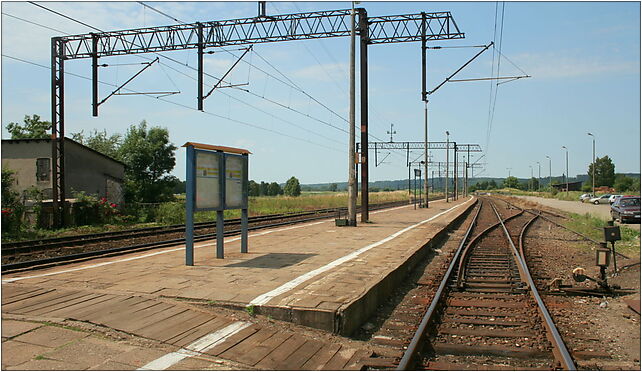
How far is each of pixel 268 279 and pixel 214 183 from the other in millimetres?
2769

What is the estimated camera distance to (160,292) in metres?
6.99

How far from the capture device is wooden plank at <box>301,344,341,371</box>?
511 cm

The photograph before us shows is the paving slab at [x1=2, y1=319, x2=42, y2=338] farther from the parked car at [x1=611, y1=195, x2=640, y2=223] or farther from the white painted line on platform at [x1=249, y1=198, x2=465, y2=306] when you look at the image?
the parked car at [x1=611, y1=195, x2=640, y2=223]

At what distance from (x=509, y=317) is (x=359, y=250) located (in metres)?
5.50

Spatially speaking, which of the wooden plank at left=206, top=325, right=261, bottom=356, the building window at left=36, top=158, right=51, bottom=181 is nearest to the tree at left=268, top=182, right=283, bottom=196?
the building window at left=36, top=158, right=51, bottom=181

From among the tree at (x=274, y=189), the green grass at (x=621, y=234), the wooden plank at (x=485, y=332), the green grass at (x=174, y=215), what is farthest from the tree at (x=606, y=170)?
the wooden plank at (x=485, y=332)

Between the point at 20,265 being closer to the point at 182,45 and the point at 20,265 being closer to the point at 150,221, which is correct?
the point at 182,45

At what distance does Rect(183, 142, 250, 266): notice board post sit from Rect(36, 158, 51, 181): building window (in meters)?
23.2

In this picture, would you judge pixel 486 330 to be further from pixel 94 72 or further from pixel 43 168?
pixel 43 168

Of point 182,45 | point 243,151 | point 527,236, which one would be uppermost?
point 182,45

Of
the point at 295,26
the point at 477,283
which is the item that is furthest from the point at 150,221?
the point at 477,283

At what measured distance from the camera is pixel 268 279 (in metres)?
8.12

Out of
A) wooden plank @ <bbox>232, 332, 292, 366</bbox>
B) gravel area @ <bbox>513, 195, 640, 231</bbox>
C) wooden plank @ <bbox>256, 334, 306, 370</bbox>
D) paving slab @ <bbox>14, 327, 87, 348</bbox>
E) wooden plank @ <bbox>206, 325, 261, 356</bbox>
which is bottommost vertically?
gravel area @ <bbox>513, 195, 640, 231</bbox>

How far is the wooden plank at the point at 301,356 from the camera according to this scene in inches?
198
